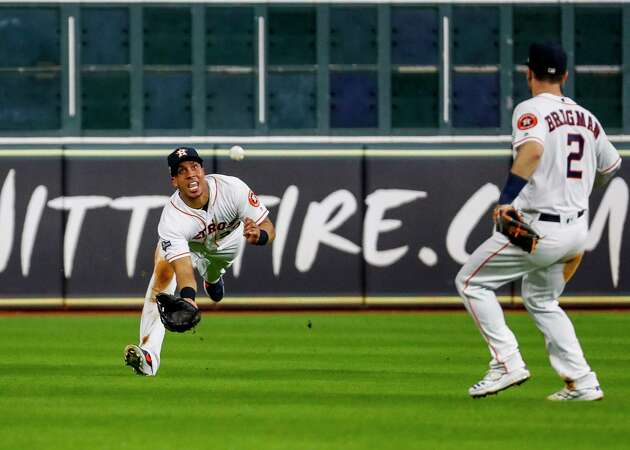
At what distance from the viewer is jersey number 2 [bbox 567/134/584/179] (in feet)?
26.9

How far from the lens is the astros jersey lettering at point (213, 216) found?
9.78 m

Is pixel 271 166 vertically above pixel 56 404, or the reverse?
pixel 271 166

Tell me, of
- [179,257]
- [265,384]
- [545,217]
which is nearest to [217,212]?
[179,257]

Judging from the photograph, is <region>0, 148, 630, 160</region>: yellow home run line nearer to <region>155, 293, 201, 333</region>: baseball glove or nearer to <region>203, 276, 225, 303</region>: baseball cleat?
<region>203, 276, 225, 303</region>: baseball cleat

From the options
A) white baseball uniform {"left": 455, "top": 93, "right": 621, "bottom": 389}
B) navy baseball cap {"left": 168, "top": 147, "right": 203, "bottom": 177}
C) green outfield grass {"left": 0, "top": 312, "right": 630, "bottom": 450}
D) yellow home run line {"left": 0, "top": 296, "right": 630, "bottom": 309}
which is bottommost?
green outfield grass {"left": 0, "top": 312, "right": 630, "bottom": 450}

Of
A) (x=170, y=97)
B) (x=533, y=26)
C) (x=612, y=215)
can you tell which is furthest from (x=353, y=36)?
(x=612, y=215)

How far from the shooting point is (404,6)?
14.8 m

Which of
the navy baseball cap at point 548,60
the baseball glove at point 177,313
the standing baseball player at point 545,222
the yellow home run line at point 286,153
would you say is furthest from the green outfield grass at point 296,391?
the yellow home run line at point 286,153

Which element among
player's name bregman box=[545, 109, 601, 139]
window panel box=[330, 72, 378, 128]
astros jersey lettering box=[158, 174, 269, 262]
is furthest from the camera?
window panel box=[330, 72, 378, 128]

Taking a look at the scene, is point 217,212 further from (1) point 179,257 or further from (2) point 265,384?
(2) point 265,384

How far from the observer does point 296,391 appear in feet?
29.5

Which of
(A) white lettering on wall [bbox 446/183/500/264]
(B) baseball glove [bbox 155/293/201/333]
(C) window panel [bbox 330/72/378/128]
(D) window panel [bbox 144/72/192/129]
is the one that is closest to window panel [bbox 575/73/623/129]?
(A) white lettering on wall [bbox 446/183/500/264]

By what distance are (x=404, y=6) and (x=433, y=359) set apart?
15.8 feet

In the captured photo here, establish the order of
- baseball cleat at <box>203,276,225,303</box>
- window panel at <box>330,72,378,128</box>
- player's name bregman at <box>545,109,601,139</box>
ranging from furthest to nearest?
window panel at <box>330,72,378,128</box>, baseball cleat at <box>203,276,225,303</box>, player's name bregman at <box>545,109,601,139</box>
